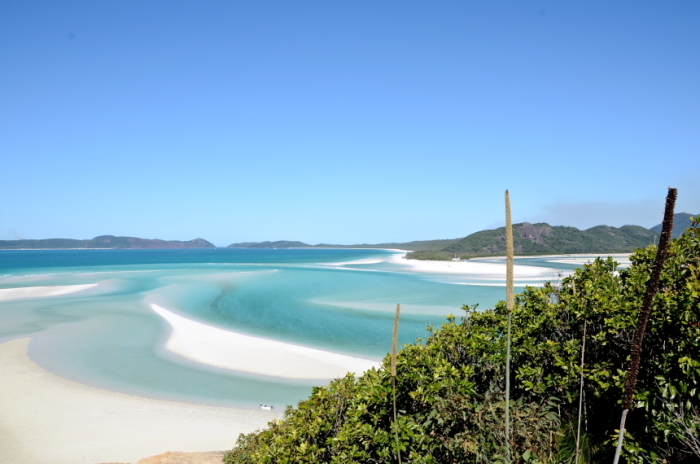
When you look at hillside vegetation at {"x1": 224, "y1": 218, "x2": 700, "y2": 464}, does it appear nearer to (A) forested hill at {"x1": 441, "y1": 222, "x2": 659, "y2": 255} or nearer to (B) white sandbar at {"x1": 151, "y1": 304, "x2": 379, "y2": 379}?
(B) white sandbar at {"x1": 151, "y1": 304, "x2": 379, "y2": 379}

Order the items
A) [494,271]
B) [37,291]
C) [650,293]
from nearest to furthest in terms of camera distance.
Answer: [650,293]
[37,291]
[494,271]

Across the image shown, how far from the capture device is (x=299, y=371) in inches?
531

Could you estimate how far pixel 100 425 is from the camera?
962 centimetres

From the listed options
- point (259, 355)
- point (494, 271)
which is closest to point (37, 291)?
point (259, 355)

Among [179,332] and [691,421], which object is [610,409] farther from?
[179,332]

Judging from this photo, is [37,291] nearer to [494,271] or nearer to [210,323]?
[210,323]

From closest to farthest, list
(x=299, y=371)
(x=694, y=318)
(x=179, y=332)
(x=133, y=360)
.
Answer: (x=694, y=318), (x=299, y=371), (x=133, y=360), (x=179, y=332)

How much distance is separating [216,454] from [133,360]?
9.55 metres

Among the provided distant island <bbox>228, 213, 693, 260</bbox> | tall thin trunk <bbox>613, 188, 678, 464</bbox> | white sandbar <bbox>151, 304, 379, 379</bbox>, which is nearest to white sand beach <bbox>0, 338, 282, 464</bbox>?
white sandbar <bbox>151, 304, 379, 379</bbox>

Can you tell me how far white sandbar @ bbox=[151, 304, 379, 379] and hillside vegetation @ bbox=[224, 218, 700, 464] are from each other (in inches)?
331

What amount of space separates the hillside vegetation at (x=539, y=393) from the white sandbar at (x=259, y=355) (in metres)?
8.41

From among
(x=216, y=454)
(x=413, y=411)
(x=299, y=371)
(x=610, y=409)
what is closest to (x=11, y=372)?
(x=299, y=371)

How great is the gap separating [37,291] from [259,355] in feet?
95.1

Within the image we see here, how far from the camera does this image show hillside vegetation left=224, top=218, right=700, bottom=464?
295cm
